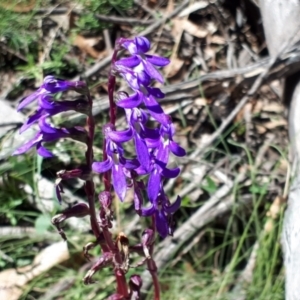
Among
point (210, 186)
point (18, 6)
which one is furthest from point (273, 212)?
point (18, 6)

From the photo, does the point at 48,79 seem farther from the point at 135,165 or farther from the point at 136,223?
the point at 136,223

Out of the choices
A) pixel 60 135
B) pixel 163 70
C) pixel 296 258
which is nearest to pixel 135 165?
pixel 60 135

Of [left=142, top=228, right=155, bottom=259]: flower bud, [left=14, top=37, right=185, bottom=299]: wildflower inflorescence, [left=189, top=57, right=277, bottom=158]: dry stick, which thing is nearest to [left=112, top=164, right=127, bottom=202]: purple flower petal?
[left=14, top=37, right=185, bottom=299]: wildflower inflorescence

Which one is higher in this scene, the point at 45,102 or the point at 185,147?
the point at 45,102

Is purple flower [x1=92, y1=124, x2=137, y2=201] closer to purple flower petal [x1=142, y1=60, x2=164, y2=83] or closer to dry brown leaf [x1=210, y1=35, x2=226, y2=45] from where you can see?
purple flower petal [x1=142, y1=60, x2=164, y2=83]

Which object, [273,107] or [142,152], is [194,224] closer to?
[273,107]
